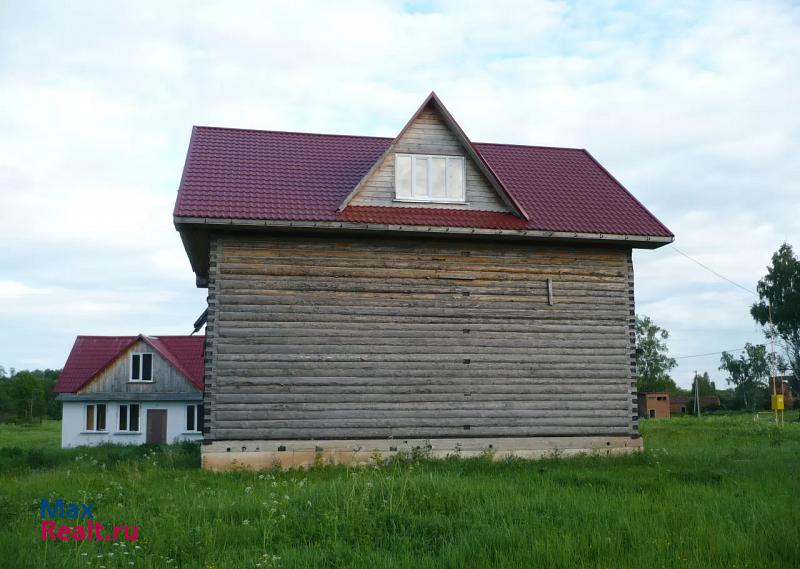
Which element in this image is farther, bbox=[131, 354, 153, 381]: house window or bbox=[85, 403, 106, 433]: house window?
bbox=[131, 354, 153, 381]: house window

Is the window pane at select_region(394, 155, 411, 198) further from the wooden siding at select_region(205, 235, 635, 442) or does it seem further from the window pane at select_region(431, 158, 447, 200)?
the wooden siding at select_region(205, 235, 635, 442)

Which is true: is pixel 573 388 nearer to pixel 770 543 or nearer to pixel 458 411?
pixel 458 411

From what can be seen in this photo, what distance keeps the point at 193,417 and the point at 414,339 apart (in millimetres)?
28797

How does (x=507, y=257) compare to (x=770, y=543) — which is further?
(x=507, y=257)

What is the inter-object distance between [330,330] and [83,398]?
30204 millimetres

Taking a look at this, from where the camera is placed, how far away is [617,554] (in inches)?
319

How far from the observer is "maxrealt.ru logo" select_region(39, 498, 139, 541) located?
8.99 metres

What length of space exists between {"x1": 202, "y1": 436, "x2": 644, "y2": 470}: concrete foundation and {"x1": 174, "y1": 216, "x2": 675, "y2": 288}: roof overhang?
4.58m

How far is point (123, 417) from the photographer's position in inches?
1671

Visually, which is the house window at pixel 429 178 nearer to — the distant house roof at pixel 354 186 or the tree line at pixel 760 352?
the distant house roof at pixel 354 186

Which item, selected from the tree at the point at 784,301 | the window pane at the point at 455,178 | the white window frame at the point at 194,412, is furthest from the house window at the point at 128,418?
the tree at the point at 784,301

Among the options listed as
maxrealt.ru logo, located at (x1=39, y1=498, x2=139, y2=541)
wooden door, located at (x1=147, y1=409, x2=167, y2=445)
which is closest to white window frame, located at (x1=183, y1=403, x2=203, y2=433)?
wooden door, located at (x1=147, y1=409, x2=167, y2=445)

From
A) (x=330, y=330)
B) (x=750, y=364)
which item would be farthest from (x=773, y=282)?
(x=330, y=330)

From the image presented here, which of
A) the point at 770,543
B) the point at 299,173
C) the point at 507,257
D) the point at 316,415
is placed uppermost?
the point at 299,173
